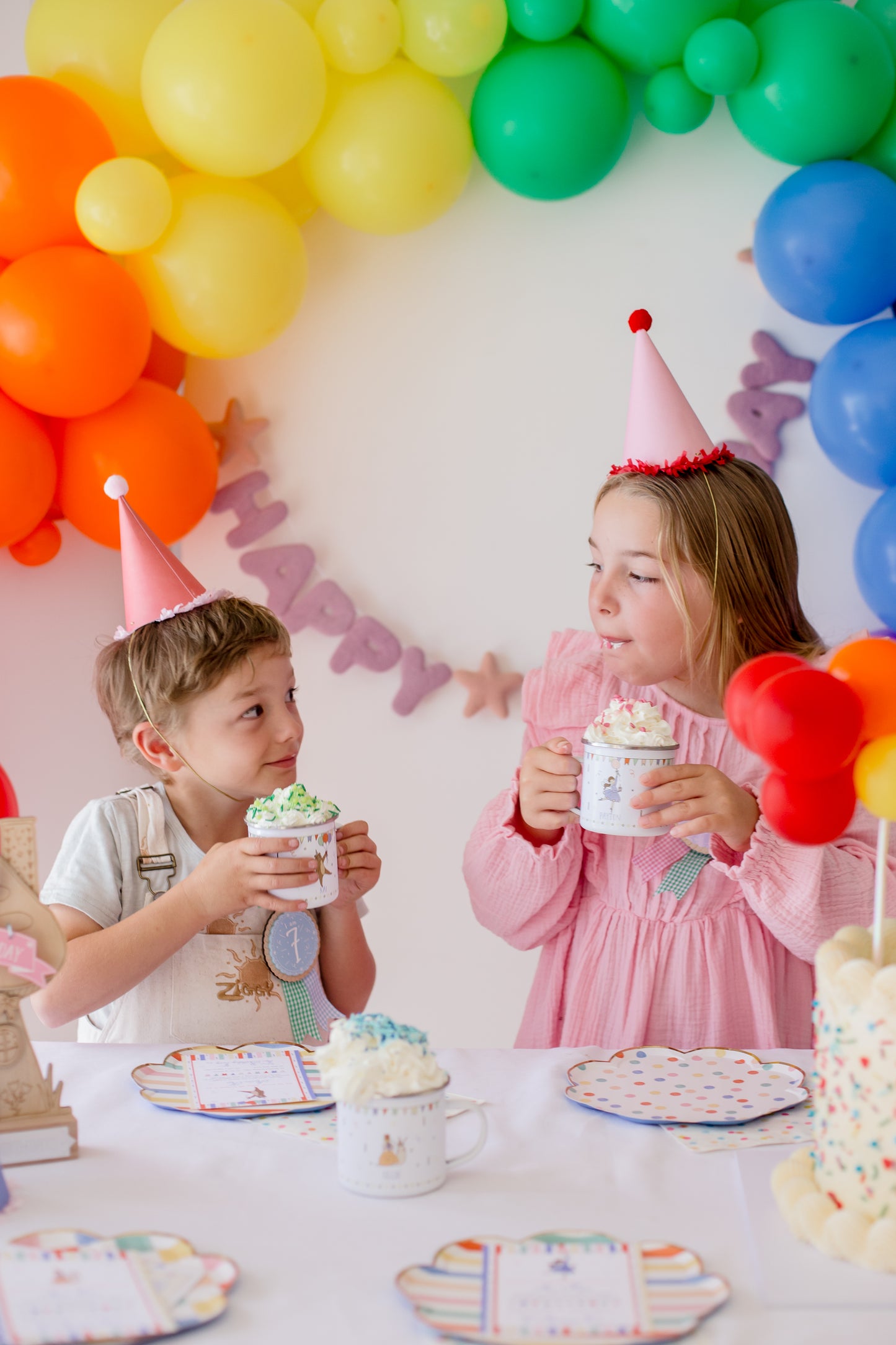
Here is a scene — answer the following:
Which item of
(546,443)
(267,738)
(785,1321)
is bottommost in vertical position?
(785,1321)

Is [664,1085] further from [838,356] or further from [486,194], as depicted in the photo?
[486,194]

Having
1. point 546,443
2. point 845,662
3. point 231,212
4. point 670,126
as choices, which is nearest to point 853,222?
point 670,126

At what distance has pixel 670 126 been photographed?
6.95ft

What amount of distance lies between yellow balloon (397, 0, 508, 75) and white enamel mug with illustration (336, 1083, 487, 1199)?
1.75 metres

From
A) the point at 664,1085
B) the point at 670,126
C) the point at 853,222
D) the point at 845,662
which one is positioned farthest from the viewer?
the point at 670,126

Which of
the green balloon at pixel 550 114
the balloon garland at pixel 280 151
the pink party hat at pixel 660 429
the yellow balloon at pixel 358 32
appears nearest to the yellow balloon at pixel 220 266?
the balloon garland at pixel 280 151

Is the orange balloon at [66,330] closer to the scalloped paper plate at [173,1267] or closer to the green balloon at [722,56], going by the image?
the green balloon at [722,56]

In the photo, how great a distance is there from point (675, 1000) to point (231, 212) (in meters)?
1.42

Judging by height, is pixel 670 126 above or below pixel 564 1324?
above

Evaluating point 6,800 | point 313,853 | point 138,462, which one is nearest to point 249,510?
point 138,462

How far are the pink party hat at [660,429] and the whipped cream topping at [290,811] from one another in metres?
0.63

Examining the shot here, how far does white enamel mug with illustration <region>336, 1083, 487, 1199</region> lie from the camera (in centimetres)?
90

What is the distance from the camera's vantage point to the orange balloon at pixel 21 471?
200 cm

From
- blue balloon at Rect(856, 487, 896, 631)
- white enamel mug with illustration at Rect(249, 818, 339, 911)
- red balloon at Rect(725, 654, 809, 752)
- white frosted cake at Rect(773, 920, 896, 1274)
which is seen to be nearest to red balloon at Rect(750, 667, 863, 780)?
red balloon at Rect(725, 654, 809, 752)
